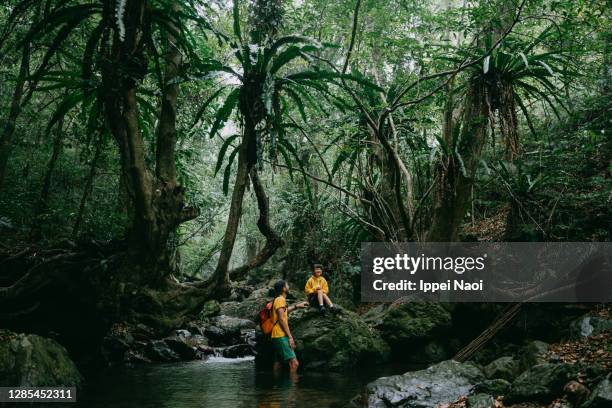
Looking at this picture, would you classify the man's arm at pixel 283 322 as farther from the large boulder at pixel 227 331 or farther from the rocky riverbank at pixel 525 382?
the large boulder at pixel 227 331

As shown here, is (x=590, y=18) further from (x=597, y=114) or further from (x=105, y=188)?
(x=105, y=188)

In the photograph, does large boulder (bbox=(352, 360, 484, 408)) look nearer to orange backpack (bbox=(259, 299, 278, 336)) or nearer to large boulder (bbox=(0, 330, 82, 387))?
orange backpack (bbox=(259, 299, 278, 336))

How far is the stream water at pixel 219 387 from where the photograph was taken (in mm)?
5770

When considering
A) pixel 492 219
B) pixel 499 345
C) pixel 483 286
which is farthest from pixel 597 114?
pixel 499 345

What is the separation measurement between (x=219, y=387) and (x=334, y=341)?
2.45m

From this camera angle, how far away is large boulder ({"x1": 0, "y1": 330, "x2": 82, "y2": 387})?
Result: 5625 mm

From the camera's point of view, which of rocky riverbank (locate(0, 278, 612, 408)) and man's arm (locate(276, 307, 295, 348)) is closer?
rocky riverbank (locate(0, 278, 612, 408))

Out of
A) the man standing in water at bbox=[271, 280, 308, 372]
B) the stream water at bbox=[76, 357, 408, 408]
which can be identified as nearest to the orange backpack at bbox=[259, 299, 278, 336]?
the man standing in water at bbox=[271, 280, 308, 372]

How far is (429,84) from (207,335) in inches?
300

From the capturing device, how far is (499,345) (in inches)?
329

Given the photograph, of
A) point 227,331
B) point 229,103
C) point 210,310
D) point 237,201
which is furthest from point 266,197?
point 210,310

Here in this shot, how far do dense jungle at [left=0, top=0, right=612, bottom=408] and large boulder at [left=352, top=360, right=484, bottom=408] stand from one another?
0.02 metres

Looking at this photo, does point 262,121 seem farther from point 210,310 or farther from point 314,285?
point 210,310

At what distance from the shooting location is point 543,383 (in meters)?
4.27
